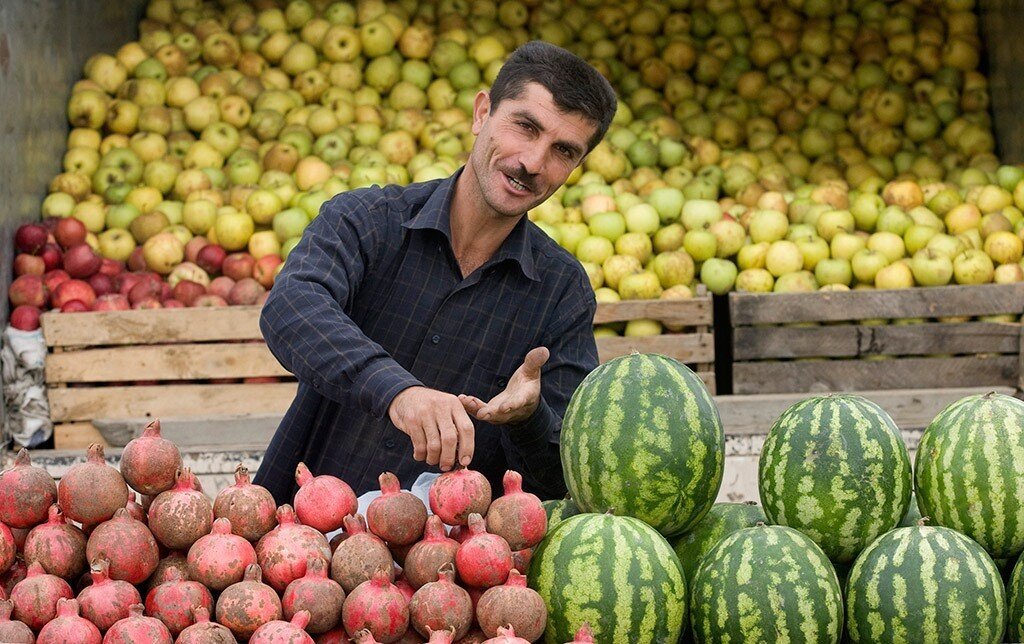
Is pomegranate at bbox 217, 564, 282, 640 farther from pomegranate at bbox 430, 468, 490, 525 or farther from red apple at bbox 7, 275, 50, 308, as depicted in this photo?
red apple at bbox 7, 275, 50, 308

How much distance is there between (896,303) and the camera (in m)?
5.23

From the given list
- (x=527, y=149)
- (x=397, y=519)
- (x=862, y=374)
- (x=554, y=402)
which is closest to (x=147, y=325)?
(x=554, y=402)

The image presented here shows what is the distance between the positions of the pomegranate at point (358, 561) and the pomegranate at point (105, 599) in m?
0.31

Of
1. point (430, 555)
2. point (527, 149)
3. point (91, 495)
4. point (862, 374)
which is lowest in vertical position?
point (862, 374)

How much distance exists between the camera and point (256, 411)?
5.14 m

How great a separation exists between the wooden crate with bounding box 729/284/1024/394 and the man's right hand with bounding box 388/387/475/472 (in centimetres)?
347

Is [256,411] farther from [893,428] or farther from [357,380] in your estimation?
[893,428]

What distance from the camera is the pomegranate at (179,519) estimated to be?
5.89ft

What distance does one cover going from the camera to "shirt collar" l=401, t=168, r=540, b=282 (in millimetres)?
2789

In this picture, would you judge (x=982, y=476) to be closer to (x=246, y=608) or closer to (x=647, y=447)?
(x=647, y=447)

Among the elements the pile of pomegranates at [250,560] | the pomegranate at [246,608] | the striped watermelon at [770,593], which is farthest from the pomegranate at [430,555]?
the striped watermelon at [770,593]

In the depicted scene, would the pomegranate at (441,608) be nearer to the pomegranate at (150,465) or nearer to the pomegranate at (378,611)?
the pomegranate at (378,611)

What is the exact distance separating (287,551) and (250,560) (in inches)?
2.4

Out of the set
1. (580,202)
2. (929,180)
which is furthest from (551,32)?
(929,180)
